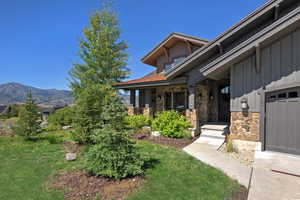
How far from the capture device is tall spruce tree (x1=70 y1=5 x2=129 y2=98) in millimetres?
14266

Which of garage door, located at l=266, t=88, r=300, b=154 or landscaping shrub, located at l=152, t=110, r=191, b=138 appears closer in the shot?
garage door, located at l=266, t=88, r=300, b=154

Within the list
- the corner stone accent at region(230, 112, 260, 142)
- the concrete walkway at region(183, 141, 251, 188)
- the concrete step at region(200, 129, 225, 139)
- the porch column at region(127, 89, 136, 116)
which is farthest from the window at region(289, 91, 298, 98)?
the porch column at region(127, 89, 136, 116)

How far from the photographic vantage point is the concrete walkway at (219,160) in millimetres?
4044

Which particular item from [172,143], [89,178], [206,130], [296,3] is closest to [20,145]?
[89,178]

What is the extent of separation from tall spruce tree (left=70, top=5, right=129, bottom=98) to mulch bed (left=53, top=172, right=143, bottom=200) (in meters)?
11.2

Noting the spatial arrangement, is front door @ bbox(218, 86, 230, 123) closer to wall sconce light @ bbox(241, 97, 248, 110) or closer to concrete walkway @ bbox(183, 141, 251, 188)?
wall sconce light @ bbox(241, 97, 248, 110)

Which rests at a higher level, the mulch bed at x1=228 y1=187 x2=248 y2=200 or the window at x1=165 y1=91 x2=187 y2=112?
the window at x1=165 y1=91 x2=187 y2=112

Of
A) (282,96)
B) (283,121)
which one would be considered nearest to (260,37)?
(282,96)

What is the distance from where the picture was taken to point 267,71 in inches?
236

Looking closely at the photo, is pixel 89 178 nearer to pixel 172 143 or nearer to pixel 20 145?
pixel 172 143

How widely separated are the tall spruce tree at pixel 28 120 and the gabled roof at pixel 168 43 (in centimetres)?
809

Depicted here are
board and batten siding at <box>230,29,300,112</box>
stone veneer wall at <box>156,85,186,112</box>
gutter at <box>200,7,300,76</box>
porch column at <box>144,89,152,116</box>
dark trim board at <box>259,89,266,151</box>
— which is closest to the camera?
gutter at <box>200,7,300,76</box>

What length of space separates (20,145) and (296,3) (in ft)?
45.3

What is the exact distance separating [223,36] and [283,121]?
4.23m
